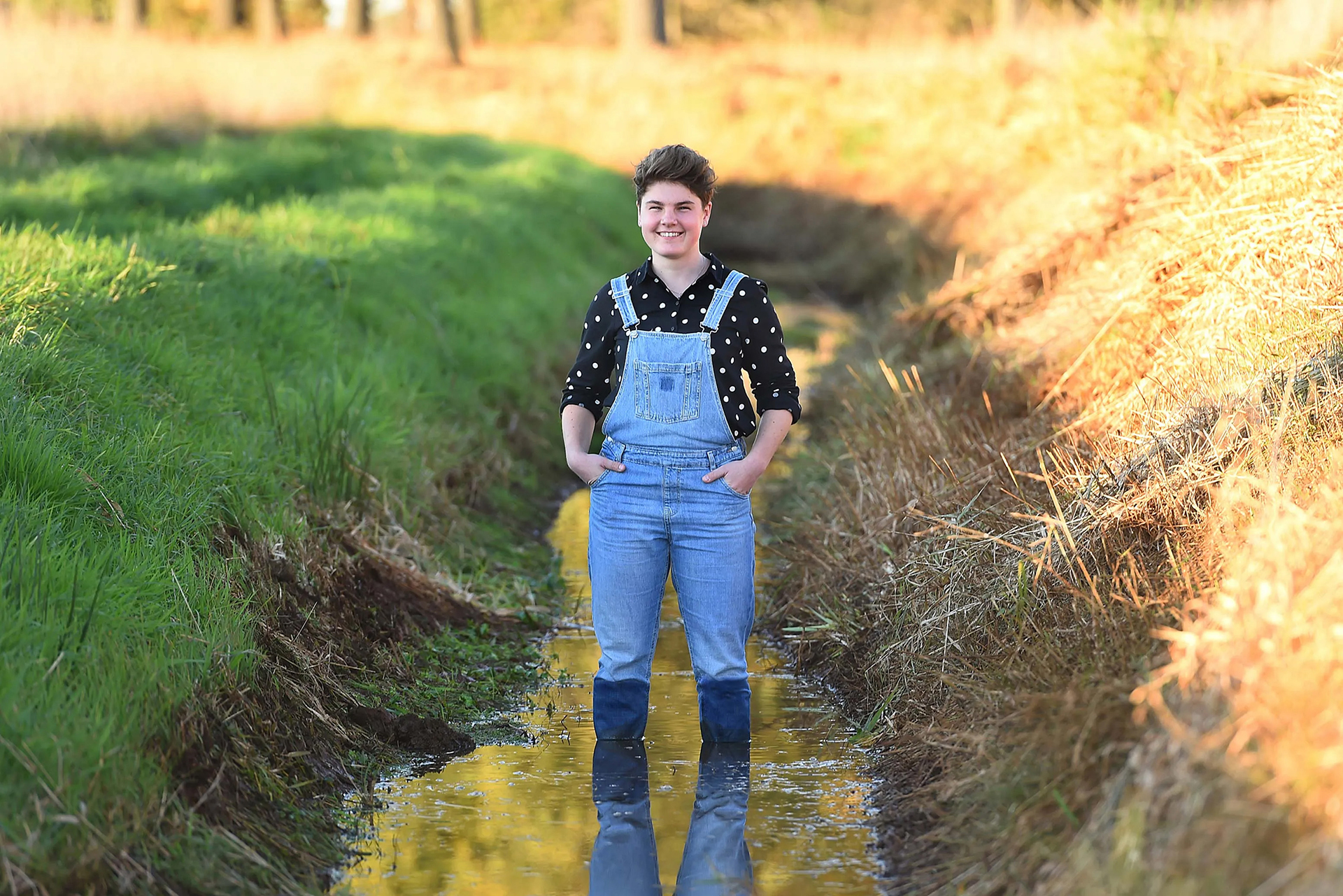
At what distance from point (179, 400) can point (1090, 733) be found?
11.7 ft

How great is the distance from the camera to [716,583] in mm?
4488

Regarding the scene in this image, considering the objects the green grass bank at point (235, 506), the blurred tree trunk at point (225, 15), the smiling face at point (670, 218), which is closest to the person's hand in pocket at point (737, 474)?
the smiling face at point (670, 218)

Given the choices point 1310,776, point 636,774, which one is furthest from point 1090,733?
point 636,774

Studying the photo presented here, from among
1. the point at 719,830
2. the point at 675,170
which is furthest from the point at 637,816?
the point at 675,170

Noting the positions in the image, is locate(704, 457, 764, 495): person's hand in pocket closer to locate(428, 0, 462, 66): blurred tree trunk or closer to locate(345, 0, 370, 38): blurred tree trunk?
locate(428, 0, 462, 66): blurred tree trunk

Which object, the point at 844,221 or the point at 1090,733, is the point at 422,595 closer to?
the point at 1090,733

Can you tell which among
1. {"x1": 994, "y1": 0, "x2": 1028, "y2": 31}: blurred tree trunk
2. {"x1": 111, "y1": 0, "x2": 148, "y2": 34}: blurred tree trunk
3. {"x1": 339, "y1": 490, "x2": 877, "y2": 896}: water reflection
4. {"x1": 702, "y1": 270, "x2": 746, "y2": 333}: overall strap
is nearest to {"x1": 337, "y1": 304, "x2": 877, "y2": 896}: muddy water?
{"x1": 339, "y1": 490, "x2": 877, "y2": 896}: water reflection

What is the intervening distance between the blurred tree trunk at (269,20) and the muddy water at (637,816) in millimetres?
30301

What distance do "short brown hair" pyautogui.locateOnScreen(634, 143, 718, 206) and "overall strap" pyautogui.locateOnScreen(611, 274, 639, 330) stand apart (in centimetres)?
28

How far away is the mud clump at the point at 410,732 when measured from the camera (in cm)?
462

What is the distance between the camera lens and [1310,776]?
9.04ft

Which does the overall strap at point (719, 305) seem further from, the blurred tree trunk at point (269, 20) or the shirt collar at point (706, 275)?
the blurred tree trunk at point (269, 20)

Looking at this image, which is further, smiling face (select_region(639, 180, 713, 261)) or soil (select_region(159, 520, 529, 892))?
smiling face (select_region(639, 180, 713, 261))

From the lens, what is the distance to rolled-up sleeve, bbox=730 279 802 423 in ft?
14.6
